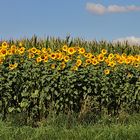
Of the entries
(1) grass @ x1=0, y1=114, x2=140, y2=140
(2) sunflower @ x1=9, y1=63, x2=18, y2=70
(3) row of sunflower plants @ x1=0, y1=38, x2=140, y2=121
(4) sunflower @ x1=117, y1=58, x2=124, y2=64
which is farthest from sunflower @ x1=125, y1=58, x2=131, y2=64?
(2) sunflower @ x1=9, y1=63, x2=18, y2=70

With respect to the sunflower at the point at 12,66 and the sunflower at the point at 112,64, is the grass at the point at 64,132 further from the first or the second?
the sunflower at the point at 112,64

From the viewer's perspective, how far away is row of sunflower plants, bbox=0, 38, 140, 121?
911cm

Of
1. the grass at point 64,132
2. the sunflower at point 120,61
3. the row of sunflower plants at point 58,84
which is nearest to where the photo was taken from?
the grass at point 64,132

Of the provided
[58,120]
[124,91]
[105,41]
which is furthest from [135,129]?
[105,41]

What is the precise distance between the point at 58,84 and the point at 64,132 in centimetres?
165

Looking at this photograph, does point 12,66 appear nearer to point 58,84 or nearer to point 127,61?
point 58,84

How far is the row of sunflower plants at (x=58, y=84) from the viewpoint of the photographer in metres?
9.11

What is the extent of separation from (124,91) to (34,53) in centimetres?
204

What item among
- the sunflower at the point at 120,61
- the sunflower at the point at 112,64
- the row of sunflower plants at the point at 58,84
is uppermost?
the sunflower at the point at 120,61

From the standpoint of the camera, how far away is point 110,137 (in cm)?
715

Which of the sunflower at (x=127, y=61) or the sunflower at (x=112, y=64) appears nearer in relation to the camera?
the sunflower at (x=112, y=64)

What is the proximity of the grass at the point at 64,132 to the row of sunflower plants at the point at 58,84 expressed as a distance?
57cm

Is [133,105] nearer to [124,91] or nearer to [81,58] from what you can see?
[124,91]

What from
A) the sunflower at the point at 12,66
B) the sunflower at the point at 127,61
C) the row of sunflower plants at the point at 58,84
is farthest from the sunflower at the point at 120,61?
the sunflower at the point at 12,66
